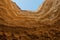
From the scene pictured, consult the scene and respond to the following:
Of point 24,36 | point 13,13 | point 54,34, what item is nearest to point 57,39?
point 54,34

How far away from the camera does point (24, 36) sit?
4.82 meters

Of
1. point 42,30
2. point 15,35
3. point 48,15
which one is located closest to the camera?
point 15,35

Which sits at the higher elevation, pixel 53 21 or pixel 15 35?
pixel 53 21

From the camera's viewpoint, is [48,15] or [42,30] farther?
[48,15]

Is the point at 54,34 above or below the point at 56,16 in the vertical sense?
below

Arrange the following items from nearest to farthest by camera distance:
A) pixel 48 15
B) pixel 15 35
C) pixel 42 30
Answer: pixel 15 35, pixel 42 30, pixel 48 15

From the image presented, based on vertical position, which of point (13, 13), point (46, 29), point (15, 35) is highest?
point (13, 13)

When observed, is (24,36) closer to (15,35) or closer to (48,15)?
(15,35)

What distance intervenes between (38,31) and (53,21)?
1.70 feet

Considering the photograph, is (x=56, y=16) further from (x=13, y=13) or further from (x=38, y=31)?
(x=13, y=13)

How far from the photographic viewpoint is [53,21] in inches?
205

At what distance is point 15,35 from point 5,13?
60 centimetres

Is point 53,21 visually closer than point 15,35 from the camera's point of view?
No

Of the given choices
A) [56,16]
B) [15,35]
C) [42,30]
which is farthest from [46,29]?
[15,35]
